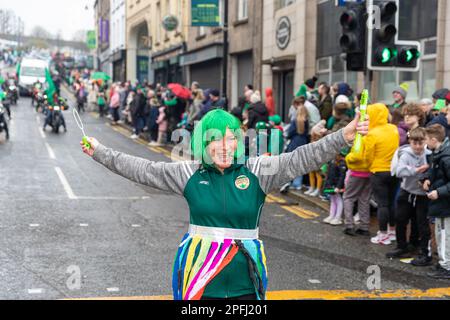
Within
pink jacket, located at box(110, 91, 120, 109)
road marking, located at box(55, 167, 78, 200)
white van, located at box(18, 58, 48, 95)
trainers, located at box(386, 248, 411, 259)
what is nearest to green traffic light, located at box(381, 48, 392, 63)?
trainers, located at box(386, 248, 411, 259)

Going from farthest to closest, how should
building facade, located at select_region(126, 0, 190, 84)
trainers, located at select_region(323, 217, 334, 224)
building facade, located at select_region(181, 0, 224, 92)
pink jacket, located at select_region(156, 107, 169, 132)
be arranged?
1. building facade, located at select_region(126, 0, 190, 84)
2. building facade, located at select_region(181, 0, 224, 92)
3. pink jacket, located at select_region(156, 107, 169, 132)
4. trainers, located at select_region(323, 217, 334, 224)

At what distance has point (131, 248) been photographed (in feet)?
25.6

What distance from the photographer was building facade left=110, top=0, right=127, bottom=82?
3272 centimetres

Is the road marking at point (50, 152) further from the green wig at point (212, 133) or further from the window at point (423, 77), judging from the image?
the green wig at point (212, 133)

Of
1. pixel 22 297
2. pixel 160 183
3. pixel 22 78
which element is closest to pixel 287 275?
pixel 22 297

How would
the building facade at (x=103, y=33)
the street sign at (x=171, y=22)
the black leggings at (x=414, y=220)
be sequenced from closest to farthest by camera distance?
1. the black leggings at (x=414, y=220)
2. the building facade at (x=103, y=33)
3. the street sign at (x=171, y=22)

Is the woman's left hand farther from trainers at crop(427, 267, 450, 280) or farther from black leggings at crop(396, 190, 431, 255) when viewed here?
black leggings at crop(396, 190, 431, 255)

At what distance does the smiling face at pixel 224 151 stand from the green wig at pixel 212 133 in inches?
0.7

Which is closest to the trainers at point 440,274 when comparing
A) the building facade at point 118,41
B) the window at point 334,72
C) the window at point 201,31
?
the window at point 334,72

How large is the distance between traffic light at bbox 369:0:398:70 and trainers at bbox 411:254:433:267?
3643 mm

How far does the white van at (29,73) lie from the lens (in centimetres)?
4869

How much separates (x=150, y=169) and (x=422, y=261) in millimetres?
4868

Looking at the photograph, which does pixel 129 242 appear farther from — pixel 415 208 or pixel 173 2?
pixel 173 2
